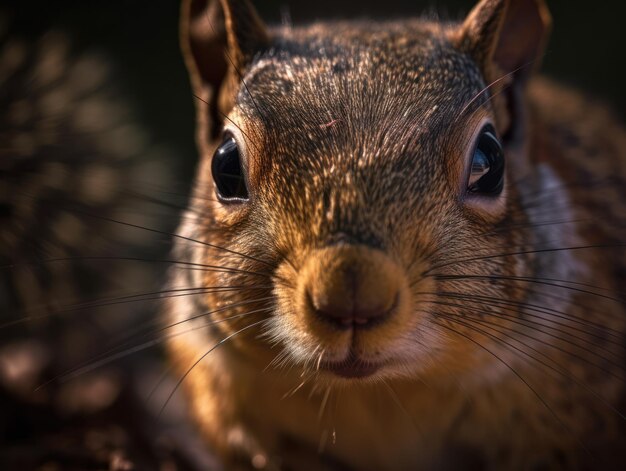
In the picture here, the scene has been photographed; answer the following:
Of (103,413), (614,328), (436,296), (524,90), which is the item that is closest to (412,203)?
(436,296)

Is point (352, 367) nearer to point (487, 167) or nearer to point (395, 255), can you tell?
point (395, 255)

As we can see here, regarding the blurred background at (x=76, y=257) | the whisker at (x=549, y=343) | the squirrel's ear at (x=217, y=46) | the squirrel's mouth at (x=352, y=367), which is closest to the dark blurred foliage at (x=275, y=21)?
the blurred background at (x=76, y=257)

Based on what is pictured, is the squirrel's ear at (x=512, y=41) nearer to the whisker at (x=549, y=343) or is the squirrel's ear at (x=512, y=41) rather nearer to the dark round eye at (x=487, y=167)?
the dark round eye at (x=487, y=167)

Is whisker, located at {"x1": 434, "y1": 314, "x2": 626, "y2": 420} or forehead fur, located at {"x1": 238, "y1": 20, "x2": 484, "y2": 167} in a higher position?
forehead fur, located at {"x1": 238, "y1": 20, "x2": 484, "y2": 167}

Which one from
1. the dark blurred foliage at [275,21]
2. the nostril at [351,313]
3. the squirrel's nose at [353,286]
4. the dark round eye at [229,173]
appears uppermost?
the dark blurred foliage at [275,21]

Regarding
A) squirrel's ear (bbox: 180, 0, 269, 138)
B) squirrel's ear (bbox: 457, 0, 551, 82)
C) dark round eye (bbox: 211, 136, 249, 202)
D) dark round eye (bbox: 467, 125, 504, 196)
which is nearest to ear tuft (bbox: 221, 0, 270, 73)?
squirrel's ear (bbox: 180, 0, 269, 138)

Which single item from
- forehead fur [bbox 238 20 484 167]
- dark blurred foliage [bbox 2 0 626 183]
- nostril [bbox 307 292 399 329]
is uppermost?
→ dark blurred foliage [bbox 2 0 626 183]

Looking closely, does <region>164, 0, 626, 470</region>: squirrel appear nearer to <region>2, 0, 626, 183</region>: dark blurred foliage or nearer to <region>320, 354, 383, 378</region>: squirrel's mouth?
<region>320, 354, 383, 378</region>: squirrel's mouth
